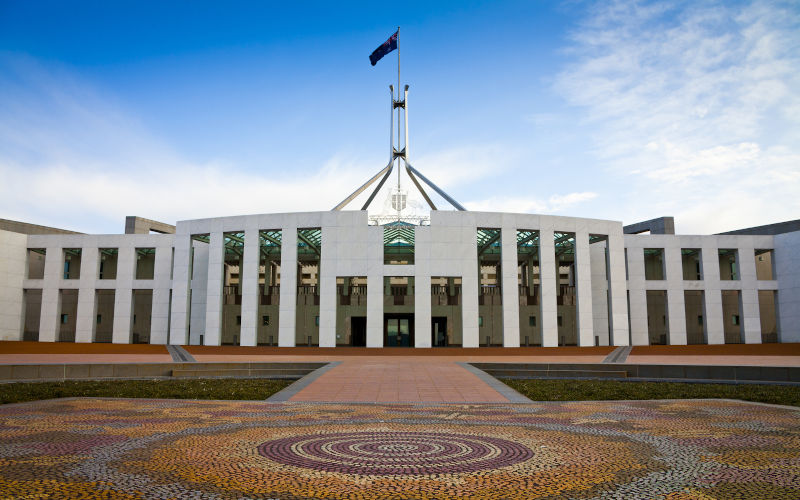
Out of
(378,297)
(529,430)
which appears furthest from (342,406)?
(378,297)

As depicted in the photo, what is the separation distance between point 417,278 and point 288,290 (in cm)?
899

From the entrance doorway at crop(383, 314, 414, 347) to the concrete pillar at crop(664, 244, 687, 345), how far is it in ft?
68.7

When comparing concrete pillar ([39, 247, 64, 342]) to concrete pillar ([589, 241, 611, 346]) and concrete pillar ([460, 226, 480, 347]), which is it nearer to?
concrete pillar ([460, 226, 480, 347])

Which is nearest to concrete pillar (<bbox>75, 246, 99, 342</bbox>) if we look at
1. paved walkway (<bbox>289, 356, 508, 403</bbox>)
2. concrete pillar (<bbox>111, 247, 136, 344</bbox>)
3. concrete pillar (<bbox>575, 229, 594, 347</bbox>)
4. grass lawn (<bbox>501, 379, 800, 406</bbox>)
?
concrete pillar (<bbox>111, 247, 136, 344</bbox>)

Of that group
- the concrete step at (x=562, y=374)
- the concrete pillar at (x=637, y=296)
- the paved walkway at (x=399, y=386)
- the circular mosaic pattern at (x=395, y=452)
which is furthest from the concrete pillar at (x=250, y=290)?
the circular mosaic pattern at (x=395, y=452)

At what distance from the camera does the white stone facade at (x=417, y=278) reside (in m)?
37.0

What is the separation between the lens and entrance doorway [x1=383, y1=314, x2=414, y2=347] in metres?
47.5

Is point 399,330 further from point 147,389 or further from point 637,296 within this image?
point 147,389

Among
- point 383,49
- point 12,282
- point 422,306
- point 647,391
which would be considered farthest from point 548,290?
point 12,282

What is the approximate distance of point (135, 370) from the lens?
65.5ft

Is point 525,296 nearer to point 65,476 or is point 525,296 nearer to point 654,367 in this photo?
point 654,367

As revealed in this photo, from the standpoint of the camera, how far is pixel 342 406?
488 inches

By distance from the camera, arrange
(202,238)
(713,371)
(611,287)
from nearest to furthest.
Answer: (713,371) < (611,287) < (202,238)

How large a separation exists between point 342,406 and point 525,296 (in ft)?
116
